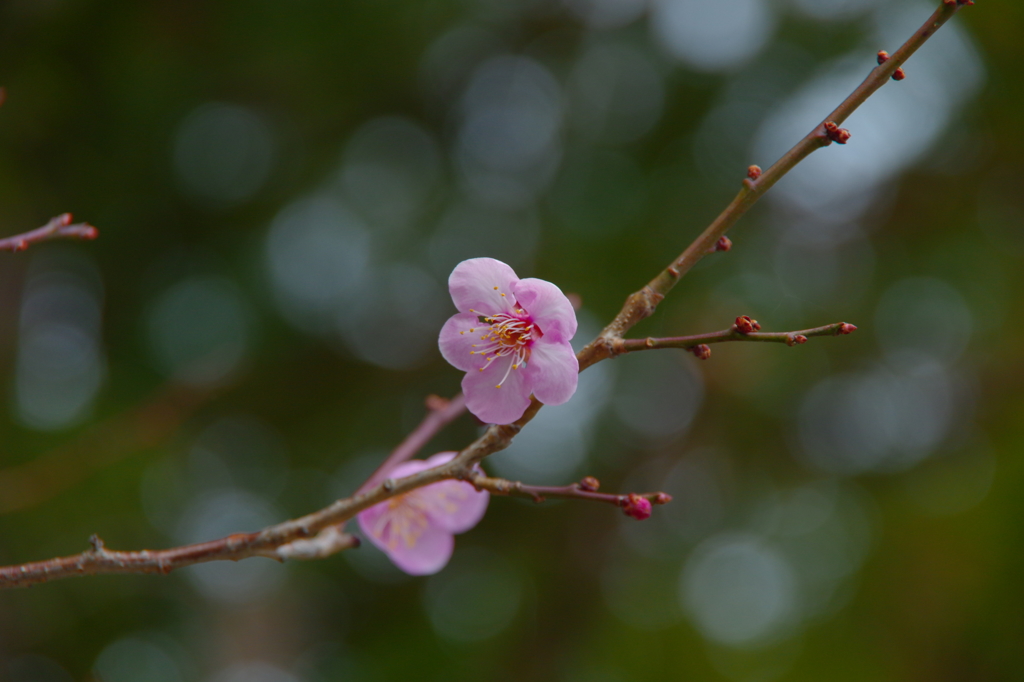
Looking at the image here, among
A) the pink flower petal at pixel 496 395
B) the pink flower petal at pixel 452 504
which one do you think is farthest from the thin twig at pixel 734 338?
the pink flower petal at pixel 452 504

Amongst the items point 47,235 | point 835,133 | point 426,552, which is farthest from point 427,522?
point 835,133

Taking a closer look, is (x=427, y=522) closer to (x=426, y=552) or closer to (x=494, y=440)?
(x=426, y=552)

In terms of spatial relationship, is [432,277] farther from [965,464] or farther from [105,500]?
[965,464]

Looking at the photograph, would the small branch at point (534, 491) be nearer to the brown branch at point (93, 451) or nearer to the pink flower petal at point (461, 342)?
the pink flower petal at point (461, 342)

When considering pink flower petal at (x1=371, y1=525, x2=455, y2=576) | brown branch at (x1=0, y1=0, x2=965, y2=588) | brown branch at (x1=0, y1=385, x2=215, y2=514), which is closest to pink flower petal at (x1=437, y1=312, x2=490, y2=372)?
brown branch at (x1=0, y1=0, x2=965, y2=588)

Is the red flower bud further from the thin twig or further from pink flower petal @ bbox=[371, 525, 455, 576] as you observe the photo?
pink flower petal @ bbox=[371, 525, 455, 576]

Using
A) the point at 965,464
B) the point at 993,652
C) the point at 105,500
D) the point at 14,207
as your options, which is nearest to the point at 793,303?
the point at 965,464
